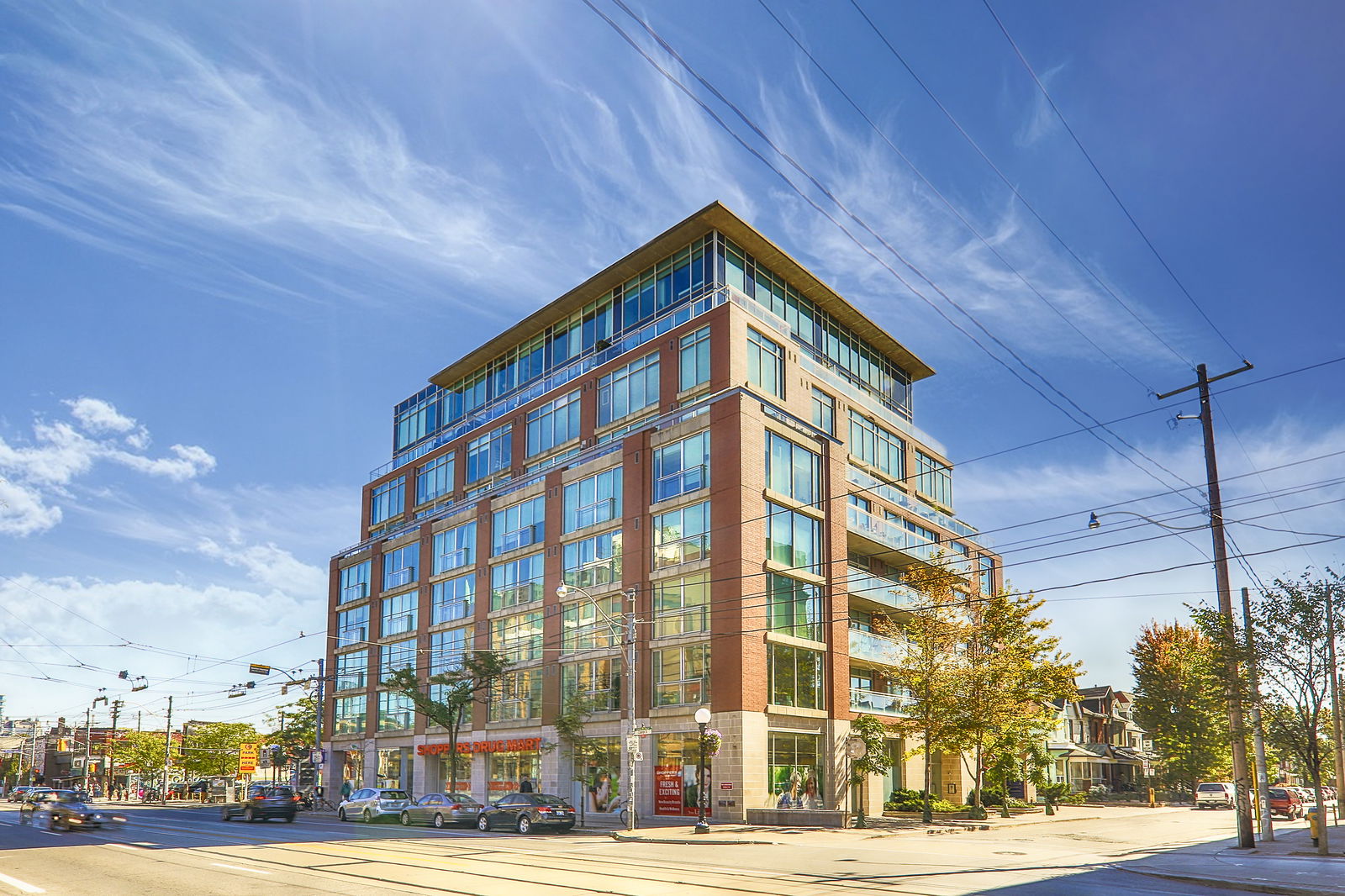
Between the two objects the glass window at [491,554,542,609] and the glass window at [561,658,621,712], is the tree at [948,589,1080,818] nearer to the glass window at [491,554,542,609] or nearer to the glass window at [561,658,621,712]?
the glass window at [561,658,621,712]

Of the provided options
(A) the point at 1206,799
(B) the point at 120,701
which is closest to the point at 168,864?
(A) the point at 1206,799

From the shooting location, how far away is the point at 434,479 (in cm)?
6831

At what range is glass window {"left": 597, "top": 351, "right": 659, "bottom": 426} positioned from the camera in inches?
2005

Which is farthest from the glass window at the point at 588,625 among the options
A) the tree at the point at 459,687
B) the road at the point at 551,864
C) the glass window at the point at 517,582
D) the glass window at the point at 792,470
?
the road at the point at 551,864

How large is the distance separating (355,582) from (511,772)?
24.9m

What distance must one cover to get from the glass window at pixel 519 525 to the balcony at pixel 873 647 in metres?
16.4

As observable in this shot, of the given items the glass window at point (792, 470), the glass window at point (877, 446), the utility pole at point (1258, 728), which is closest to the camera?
the utility pole at point (1258, 728)

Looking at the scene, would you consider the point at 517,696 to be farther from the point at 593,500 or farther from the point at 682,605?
the point at 682,605

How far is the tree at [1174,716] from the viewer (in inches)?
2936

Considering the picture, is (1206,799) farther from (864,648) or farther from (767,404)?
(767,404)

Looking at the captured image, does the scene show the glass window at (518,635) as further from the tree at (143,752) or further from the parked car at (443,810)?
the tree at (143,752)

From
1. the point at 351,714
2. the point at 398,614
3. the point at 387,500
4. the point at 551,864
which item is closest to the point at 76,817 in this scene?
the point at 551,864

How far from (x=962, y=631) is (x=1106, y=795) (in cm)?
4337

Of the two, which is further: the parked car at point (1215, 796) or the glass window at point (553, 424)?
the parked car at point (1215, 796)
